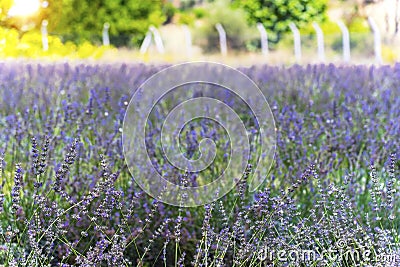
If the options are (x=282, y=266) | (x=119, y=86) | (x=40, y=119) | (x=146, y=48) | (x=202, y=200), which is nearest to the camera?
(x=282, y=266)

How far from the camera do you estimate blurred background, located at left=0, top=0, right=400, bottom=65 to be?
12.4 meters

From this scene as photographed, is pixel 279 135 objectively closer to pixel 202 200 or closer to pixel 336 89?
pixel 202 200

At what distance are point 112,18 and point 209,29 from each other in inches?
108

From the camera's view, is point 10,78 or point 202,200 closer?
point 202,200

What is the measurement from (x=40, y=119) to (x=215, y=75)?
6.81 ft

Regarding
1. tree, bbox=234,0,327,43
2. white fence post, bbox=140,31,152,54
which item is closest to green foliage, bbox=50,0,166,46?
white fence post, bbox=140,31,152,54

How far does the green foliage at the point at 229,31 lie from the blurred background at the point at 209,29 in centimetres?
2

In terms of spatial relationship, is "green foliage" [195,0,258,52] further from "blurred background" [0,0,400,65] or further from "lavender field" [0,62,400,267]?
"lavender field" [0,62,400,267]

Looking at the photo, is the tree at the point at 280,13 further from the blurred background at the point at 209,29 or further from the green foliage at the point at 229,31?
the green foliage at the point at 229,31

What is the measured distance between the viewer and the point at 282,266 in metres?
1.97

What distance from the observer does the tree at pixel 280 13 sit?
1579 cm

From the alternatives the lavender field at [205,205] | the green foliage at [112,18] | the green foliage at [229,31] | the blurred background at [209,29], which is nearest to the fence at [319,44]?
the blurred background at [209,29]

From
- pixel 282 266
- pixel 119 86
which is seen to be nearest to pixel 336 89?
pixel 119 86

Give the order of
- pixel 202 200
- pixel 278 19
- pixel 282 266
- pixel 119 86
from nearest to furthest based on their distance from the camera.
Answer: pixel 282 266, pixel 202 200, pixel 119 86, pixel 278 19
